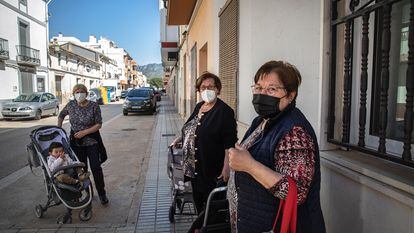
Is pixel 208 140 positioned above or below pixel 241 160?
below

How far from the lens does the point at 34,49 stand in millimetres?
30297

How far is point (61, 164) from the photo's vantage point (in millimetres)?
4523

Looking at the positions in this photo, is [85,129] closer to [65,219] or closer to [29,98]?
[65,219]

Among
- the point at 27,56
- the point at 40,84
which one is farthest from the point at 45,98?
the point at 40,84

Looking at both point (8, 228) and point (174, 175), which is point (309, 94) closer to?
point (174, 175)

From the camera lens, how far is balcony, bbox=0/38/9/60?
2461cm

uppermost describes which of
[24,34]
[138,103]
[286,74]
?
[24,34]

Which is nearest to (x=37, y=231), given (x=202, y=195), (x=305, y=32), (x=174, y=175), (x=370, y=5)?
(x=174, y=175)

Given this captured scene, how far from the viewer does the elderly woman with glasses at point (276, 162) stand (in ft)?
5.49

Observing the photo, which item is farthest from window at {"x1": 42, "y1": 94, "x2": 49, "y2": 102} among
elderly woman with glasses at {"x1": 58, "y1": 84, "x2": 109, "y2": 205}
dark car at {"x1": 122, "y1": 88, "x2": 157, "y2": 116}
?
elderly woman with glasses at {"x1": 58, "y1": 84, "x2": 109, "y2": 205}

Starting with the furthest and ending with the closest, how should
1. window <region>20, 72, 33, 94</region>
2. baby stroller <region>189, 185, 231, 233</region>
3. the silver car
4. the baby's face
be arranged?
window <region>20, 72, 33, 94</region>, the silver car, the baby's face, baby stroller <region>189, 185, 231, 233</region>

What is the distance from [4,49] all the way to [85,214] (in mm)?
25153

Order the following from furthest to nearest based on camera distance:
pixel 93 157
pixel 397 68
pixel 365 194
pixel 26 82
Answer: pixel 26 82, pixel 93 157, pixel 397 68, pixel 365 194

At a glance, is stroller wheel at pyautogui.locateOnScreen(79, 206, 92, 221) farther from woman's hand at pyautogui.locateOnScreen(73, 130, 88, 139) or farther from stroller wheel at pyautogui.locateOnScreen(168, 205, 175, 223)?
stroller wheel at pyautogui.locateOnScreen(168, 205, 175, 223)
